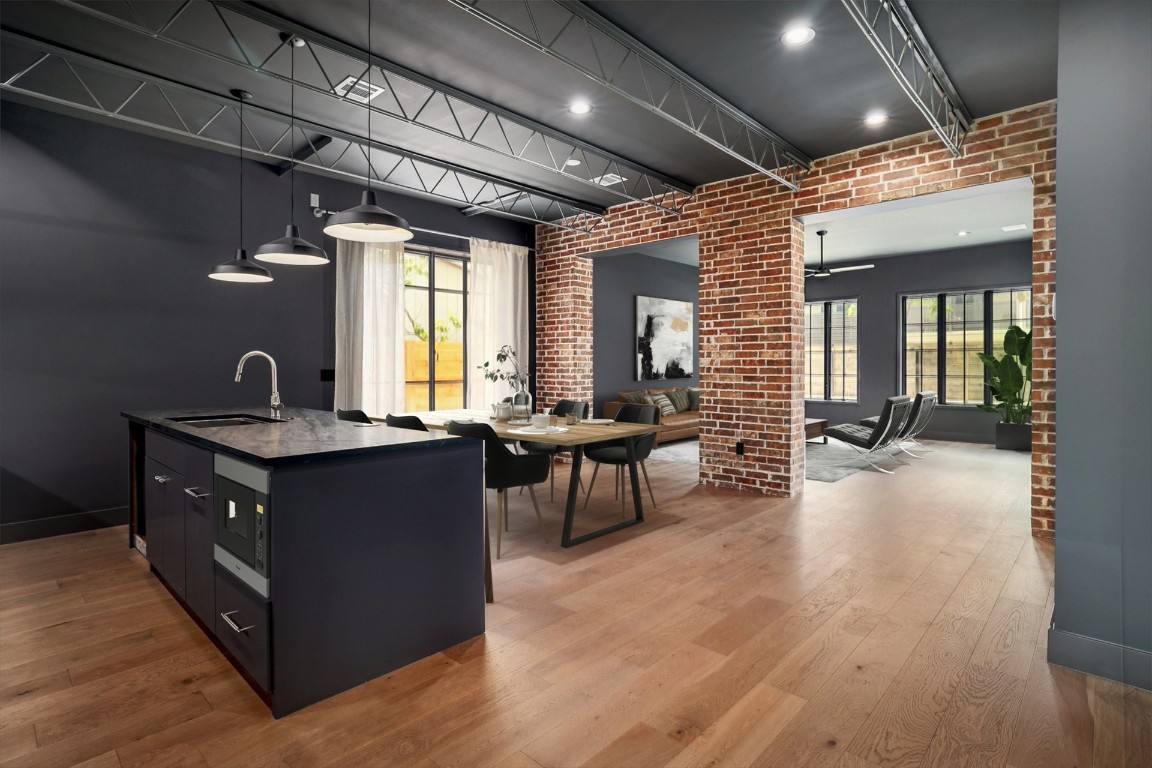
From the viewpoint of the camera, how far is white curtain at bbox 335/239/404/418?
5504 millimetres

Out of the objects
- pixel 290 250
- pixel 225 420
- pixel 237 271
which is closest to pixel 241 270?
pixel 237 271

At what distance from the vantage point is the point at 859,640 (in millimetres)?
2465

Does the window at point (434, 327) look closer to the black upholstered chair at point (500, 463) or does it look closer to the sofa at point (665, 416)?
the sofa at point (665, 416)

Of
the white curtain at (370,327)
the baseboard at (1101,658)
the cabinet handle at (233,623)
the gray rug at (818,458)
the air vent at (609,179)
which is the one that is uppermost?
the air vent at (609,179)

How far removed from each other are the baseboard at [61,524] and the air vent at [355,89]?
3.38m

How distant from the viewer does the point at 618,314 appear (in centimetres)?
849

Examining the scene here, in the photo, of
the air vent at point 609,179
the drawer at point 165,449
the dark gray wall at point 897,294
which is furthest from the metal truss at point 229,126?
the dark gray wall at point 897,294

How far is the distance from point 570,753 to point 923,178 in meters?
4.53

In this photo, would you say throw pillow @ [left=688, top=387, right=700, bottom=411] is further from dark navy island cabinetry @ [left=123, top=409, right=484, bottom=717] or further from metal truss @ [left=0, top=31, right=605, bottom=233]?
dark navy island cabinetry @ [left=123, top=409, right=484, bottom=717]

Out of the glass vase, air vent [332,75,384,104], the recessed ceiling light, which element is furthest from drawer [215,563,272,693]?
the recessed ceiling light

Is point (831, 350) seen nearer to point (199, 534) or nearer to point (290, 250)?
point (290, 250)

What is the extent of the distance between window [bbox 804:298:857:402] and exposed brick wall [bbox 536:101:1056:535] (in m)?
4.90

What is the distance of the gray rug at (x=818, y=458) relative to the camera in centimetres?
621

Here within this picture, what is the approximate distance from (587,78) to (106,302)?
147 inches
